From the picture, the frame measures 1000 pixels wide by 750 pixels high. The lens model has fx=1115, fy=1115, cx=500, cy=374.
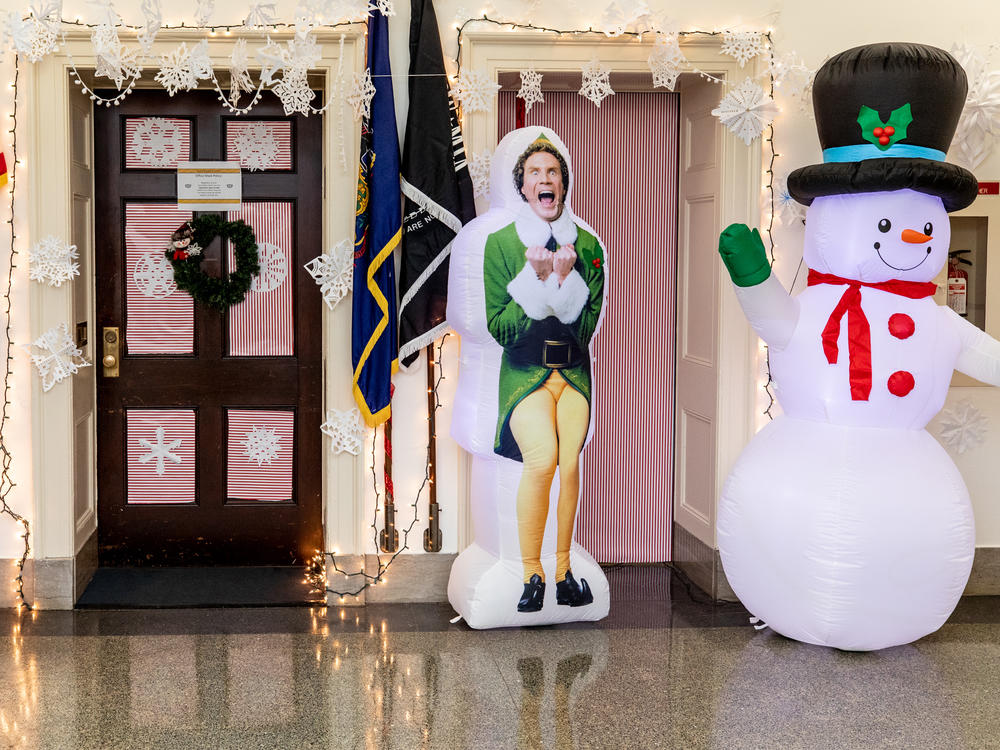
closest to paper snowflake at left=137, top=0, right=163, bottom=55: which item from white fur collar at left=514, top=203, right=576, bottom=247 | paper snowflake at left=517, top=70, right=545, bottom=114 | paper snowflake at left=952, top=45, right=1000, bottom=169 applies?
paper snowflake at left=517, top=70, right=545, bottom=114

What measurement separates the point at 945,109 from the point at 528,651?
2182mm

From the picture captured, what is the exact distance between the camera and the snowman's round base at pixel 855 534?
346cm

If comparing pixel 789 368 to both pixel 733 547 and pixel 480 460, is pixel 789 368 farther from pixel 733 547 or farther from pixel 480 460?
pixel 480 460

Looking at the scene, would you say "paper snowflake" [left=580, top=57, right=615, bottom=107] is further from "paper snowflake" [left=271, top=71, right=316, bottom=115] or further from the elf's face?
"paper snowflake" [left=271, top=71, right=316, bottom=115]

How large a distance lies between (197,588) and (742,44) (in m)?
→ 2.91

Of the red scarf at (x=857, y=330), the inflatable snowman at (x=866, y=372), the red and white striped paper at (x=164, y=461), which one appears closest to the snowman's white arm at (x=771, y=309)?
the inflatable snowman at (x=866, y=372)

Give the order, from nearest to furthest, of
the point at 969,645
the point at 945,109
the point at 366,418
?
the point at 945,109 → the point at 969,645 → the point at 366,418

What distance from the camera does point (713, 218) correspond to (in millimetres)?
4258

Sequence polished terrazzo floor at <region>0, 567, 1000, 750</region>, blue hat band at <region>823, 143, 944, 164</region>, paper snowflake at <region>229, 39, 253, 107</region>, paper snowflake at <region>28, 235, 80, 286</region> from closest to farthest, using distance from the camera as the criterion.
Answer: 1. polished terrazzo floor at <region>0, 567, 1000, 750</region>
2. blue hat band at <region>823, 143, 944, 164</region>
3. paper snowflake at <region>229, 39, 253, 107</region>
4. paper snowflake at <region>28, 235, 80, 286</region>

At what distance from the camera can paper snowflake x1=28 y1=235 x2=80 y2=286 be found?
3.99m

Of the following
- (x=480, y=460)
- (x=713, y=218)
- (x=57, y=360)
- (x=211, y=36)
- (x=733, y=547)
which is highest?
(x=211, y=36)

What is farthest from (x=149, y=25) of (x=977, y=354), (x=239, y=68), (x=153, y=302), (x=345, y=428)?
(x=977, y=354)

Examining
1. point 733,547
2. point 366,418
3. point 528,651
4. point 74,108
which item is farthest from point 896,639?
point 74,108

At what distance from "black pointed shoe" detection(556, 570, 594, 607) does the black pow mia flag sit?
3.22 ft
